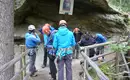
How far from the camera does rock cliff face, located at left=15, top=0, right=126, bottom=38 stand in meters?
14.7

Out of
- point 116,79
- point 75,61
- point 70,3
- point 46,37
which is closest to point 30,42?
point 46,37

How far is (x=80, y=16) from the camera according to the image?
15.9 metres

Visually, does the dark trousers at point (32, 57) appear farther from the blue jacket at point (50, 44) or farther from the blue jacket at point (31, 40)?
the blue jacket at point (50, 44)

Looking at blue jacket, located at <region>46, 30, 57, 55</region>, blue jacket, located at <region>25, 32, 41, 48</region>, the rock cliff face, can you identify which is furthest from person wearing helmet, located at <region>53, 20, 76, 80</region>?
the rock cliff face

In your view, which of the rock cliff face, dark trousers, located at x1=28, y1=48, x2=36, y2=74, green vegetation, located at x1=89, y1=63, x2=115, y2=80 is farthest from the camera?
the rock cliff face

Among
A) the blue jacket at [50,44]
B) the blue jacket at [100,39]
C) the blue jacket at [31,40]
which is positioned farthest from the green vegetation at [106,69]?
the blue jacket at [31,40]

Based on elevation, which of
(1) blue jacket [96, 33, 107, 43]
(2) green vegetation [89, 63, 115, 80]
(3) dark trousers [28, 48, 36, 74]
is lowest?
(2) green vegetation [89, 63, 115, 80]

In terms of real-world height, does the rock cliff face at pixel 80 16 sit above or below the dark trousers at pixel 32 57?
above

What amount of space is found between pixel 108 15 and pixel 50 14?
12.3 feet

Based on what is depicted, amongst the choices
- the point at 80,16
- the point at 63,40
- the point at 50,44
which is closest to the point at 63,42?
the point at 63,40

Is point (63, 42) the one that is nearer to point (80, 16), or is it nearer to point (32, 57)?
point (32, 57)

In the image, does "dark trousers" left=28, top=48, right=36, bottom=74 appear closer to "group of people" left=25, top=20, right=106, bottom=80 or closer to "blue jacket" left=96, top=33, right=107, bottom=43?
"group of people" left=25, top=20, right=106, bottom=80

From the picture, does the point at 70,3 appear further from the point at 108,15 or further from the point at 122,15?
the point at 122,15

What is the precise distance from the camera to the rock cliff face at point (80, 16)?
14.7m
